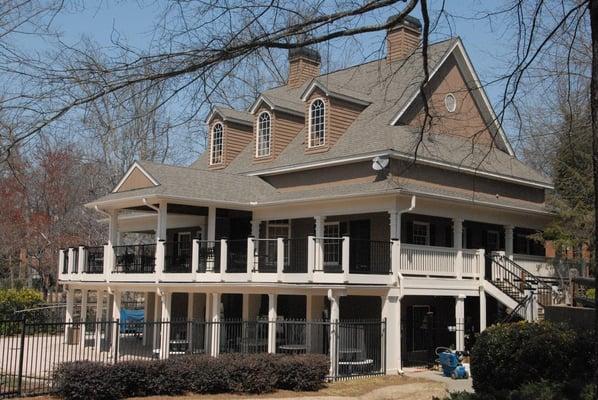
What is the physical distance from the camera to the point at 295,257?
79.7 feet

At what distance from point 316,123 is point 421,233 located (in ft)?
17.5

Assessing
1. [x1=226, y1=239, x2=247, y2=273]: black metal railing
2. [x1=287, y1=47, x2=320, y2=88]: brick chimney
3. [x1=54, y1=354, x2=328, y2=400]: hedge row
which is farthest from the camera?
[x1=287, y1=47, x2=320, y2=88]: brick chimney

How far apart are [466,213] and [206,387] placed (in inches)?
448

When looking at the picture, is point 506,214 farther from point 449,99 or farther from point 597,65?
point 597,65

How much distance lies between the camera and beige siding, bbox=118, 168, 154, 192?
24431mm

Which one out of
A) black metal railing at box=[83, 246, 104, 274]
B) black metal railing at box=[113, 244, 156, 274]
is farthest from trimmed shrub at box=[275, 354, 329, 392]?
black metal railing at box=[83, 246, 104, 274]

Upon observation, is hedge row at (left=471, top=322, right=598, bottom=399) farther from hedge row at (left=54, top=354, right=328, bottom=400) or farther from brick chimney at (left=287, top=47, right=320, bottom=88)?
brick chimney at (left=287, top=47, right=320, bottom=88)

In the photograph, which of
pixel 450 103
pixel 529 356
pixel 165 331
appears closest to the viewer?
pixel 529 356

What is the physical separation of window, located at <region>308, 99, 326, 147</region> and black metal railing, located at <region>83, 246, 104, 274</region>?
28.7 ft

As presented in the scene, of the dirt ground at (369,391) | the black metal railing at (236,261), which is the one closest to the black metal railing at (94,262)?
the black metal railing at (236,261)

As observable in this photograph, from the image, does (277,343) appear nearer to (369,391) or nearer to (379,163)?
(369,391)

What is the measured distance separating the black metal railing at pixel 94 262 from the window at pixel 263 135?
7.01m

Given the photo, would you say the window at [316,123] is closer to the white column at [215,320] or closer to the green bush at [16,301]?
the white column at [215,320]

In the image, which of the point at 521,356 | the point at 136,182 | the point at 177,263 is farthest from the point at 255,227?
the point at 521,356
